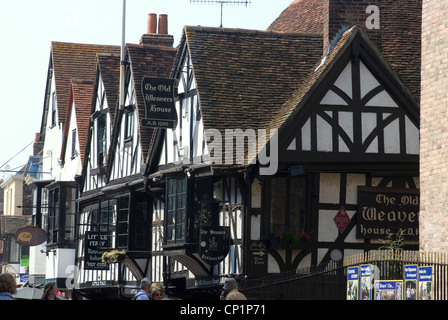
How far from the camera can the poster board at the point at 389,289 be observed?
1540 cm

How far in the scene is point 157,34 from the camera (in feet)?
105

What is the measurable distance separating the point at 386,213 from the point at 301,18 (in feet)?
30.1

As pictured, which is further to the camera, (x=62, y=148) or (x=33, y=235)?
(x=62, y=148)

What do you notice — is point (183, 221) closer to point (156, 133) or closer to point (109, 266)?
point (156, 133)

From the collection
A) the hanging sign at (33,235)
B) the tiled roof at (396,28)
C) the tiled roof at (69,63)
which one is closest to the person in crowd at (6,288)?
the tiled roof at (396,28)

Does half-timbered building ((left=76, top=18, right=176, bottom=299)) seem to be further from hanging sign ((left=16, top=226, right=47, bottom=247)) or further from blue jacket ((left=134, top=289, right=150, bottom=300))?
blue jacket ((left=134, top=289, right=150, bottom=300))

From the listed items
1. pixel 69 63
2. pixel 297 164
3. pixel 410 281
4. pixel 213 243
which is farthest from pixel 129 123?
pixel 410 281

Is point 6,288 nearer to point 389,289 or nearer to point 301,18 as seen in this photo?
point 389,289

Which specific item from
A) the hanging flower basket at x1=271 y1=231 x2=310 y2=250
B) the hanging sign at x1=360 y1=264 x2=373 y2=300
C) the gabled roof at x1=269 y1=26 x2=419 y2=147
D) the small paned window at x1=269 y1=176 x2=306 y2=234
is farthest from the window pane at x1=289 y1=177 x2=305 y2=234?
the hanging sign at x1=360 y1=264 x2=373 y2=300

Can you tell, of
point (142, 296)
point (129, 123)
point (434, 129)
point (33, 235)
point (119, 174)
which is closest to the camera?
point (142, 296)

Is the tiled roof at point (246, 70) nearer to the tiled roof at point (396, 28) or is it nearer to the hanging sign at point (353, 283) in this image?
the tiled roof at point (396, 28)

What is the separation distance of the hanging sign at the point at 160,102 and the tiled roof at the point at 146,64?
2.39 m

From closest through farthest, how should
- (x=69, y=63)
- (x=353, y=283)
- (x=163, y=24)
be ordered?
1. (x=353, y=283)
2. (x=163, y=24)
3. (x=69, y=63)

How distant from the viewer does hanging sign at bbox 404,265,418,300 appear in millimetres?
15070
